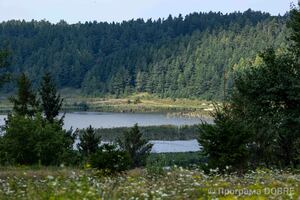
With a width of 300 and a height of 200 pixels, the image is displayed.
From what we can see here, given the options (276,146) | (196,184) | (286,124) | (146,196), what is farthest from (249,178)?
(286,124)

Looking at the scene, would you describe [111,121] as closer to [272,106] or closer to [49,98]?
[49,98]

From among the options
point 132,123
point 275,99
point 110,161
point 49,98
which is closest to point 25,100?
point 49,98

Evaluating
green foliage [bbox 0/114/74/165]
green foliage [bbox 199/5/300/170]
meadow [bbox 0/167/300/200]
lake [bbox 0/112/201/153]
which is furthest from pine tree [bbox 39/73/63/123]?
meadow [bbox 0/167/300/200]

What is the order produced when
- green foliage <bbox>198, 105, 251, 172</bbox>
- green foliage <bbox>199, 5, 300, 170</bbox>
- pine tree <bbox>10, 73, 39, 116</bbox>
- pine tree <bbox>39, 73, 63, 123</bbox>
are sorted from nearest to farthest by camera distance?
green foliage <bbox>198, 105, 251, 172</bbox> → green foliage <bbox>199, 5, 300, 170</bbox> → pine tree <bbox>10, 73, 39, 116</bbox> → pine tree <bbox>39, 73, 63, 123</bbox>

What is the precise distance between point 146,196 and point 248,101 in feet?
80.8

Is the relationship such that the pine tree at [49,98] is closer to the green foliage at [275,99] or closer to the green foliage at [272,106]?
the green foliage at [272,106]

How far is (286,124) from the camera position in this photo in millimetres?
30438

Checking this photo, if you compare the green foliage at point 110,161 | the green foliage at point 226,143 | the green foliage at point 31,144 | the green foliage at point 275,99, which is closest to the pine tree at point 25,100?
the green foliage at point 31,144

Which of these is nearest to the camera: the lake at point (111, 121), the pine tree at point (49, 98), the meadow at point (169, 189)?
the meadow at point (169, 189)

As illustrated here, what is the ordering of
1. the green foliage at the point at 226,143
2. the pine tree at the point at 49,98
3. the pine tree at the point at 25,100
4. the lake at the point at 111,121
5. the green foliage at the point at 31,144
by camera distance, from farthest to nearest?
1. the lake at the point at 111,121
2. the pine tree at the point at 49,98
3. the pine tree at the point at 25,100
4. the green foliage at the point at 31,144
5. the green foliage at the point at 226,143

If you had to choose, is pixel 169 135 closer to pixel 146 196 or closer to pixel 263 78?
pixel 263 78

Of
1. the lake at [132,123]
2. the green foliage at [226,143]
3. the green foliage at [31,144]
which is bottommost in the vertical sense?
the lake at [132,123]

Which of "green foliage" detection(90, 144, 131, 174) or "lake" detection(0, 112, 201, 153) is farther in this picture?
"lake" detection(0, 112, 201, 153)

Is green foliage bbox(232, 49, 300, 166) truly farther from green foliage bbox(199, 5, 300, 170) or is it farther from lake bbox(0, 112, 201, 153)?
lake bbox(0, 112, 201, 153)
